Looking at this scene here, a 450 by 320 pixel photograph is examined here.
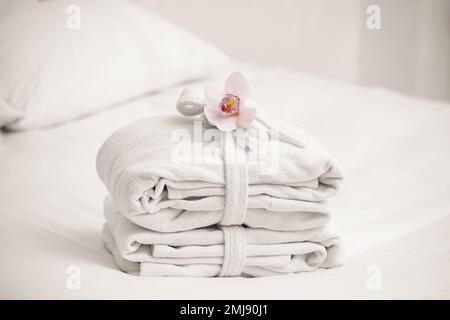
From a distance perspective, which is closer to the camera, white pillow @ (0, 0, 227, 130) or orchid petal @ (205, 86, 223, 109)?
orchid petal @ (205, 86, 223, 109)

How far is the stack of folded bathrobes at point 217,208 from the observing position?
1.07 m

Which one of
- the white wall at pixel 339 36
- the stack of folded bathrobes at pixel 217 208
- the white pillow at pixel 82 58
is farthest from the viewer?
the white wall at pixel 339 36

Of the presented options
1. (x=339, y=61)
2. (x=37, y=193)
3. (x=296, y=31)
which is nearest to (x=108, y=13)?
(x=37, y=193)

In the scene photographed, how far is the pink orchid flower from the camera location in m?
1.16

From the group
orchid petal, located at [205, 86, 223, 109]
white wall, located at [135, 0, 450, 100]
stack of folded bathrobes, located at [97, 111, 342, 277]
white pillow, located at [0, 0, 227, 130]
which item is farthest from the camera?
white wall, located at [135, 0, 450, 100]

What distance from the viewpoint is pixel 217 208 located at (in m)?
1.09

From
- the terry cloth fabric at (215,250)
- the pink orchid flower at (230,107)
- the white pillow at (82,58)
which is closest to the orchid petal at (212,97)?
the pink orchid flower at (230,107)

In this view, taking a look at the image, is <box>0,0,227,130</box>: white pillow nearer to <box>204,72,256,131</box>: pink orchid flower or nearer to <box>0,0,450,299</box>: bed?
<box>0,0,450,299</box>: bed

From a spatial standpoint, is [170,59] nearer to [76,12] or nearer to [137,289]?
[76,12]

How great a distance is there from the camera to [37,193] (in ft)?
4.84

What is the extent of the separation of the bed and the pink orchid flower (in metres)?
0.25

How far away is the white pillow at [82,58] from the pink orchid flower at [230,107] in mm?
741

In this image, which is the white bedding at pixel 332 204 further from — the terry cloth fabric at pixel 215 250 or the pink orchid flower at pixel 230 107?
the pink orchid flower at pixel 230 107

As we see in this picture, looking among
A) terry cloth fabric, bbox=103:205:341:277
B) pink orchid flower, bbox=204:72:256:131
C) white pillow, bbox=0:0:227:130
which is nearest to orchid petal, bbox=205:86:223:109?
pink orchid flower, bbox=204:72:256:131
